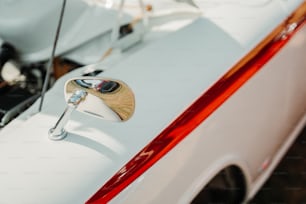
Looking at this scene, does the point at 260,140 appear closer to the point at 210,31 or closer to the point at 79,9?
the point at 210,31

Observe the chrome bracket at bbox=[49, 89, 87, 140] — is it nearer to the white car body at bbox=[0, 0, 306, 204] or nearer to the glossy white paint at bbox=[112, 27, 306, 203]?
the white car body at bbox=[0, 0, 306, 204]

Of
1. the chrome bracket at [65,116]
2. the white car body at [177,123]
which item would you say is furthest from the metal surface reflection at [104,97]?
the white car body at [177,123]

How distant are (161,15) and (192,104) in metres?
0.44

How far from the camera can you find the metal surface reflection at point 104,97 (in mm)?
969

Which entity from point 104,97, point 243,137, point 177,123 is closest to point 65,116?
point 104,97

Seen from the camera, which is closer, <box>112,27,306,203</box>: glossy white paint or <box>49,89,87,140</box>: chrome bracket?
<box>49,89,87,140</box>: chrome bracket

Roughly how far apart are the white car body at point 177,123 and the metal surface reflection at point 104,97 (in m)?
0.11

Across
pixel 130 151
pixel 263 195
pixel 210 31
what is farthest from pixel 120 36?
pixel 263 195

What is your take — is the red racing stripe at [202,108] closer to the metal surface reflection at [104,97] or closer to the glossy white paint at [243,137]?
the glossy white paint at [243,137]

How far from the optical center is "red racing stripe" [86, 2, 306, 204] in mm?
1027

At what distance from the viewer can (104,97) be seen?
98cm

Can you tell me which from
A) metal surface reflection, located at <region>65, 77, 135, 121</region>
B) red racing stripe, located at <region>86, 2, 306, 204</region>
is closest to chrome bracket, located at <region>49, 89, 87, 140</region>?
metal surface reflection, located at <region>65, 77, 135, 121</region>

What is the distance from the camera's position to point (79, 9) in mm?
1520

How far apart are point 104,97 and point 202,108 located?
1.10 feet
